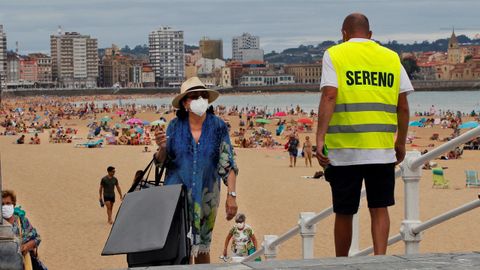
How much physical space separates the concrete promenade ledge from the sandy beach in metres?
7.46

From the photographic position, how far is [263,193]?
20719 mm

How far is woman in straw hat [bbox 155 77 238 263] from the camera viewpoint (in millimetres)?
5078

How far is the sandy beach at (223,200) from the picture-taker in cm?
1285

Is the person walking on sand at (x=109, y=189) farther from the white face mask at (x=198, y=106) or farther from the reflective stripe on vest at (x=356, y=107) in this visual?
the reflective stripe on vest at (x=356, y=107)

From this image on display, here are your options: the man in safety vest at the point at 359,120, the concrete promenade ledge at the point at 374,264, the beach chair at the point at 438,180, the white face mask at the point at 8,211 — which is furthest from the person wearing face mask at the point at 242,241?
the beach chair at the point at 438,180

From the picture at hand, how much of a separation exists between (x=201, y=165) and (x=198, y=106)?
0.90ft

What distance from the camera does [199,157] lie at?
5129 millimetres

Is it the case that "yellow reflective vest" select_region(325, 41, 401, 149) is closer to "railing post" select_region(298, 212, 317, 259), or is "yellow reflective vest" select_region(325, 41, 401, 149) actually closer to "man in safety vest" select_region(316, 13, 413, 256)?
"man in safety vest" select_region(316, 13, 413, 256)

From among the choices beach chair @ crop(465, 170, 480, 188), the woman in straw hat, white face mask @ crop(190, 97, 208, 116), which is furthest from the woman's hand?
beach chair @ crop(465, 170, 480, 188)

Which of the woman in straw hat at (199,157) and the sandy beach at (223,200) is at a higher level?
the woman in straw hat at (199,157)

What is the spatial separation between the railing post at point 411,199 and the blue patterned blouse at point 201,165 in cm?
81

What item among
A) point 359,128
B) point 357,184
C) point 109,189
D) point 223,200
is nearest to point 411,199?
point 357,184

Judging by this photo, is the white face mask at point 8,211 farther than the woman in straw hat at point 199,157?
Yes

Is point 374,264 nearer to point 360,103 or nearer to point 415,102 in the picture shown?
point 360,103
